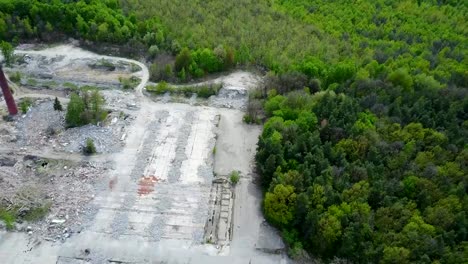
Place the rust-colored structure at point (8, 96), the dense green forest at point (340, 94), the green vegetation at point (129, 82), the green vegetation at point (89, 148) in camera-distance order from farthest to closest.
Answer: the green vegetation at point (129, 82), the rust-colored structure at point (8, 96), the green vegetation at point (89, 148), the dense green forest at point (340, 94)

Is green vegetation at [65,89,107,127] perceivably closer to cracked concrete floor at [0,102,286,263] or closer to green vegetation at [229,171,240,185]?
cracked concrete floor at [0,102,286,263]

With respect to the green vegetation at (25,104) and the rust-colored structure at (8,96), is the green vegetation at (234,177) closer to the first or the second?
the green vegetation at (25,104)

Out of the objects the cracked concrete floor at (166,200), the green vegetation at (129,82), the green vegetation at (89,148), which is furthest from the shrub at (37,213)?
the green vegetation at (129,82)

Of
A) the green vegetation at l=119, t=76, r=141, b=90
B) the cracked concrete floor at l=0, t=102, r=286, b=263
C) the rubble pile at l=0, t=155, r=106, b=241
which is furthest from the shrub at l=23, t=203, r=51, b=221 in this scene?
the green vegetation at l=119, t=76, r=141, b=90

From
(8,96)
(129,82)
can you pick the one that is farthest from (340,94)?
(8,96)

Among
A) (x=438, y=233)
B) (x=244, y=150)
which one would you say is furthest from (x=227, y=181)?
(x=438, y=233)

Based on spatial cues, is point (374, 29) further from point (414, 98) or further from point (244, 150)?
point (244, 150)
